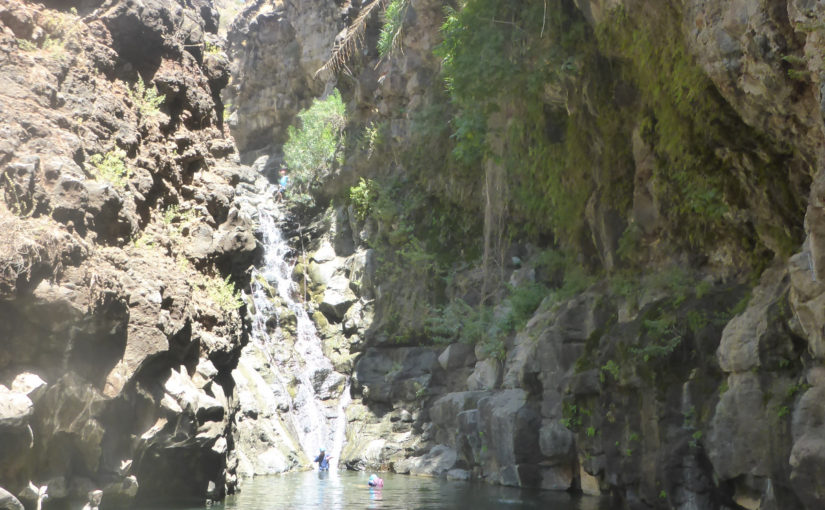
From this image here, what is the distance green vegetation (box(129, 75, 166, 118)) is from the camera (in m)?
12.8

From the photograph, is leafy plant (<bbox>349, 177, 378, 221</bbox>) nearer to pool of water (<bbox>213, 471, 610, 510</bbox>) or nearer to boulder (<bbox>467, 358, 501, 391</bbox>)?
boulder (<bbox>467, 358, 501, 391</bbox>)

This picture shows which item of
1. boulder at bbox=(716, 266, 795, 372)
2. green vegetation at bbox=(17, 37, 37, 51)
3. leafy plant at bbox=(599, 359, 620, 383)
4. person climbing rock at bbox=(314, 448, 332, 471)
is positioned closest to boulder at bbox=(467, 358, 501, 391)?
person climbing rock at bbox=(314, 448, 332, 471)

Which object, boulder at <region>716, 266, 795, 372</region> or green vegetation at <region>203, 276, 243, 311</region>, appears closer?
boulder at <region>716, 266, 795, 372</region>

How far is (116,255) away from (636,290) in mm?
9855

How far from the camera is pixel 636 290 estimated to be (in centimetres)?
1509

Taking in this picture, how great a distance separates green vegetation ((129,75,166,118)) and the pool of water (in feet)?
22.7

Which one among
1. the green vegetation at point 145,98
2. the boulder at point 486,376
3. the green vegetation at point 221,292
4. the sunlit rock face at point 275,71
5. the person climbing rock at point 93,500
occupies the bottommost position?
the person climbing rock at point 93,500

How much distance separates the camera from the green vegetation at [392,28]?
26.5 metres

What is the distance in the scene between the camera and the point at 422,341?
89.5 feet

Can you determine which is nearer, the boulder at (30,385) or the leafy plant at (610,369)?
the boulder at (30,385)

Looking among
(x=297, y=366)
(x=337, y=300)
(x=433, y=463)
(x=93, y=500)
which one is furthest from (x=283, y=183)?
(x=93, y=500)

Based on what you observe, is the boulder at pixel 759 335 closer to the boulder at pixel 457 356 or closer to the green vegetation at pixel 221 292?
the green vegetation at pixel 221 292

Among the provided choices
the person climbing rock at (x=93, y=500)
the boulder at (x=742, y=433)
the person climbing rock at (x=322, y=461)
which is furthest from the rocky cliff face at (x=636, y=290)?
the person climbing rock at (x=93, y=500)

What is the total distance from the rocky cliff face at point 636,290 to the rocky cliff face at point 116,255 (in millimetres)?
6380
